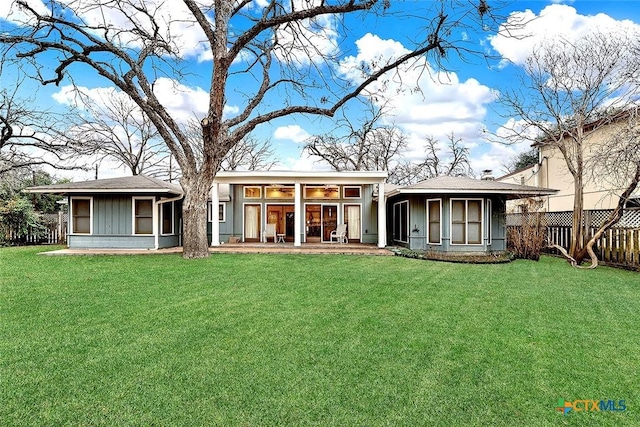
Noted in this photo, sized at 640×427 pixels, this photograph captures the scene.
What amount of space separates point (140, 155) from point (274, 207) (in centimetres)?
1449

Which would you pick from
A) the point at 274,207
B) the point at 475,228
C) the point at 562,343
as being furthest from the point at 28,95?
the point at 562,343

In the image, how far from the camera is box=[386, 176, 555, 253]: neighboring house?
12672 mm

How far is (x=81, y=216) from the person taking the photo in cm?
1383

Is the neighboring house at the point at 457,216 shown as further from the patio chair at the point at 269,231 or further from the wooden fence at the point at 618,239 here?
the patio chair at the point at 269,231

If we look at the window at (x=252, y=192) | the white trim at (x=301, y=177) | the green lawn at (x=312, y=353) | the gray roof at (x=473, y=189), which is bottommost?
the green lawn at (x=312, y=353)

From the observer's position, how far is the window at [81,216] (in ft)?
45.3

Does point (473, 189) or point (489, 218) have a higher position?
point (473, 189)

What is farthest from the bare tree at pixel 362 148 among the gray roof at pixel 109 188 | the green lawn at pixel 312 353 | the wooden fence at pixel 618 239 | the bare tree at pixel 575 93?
the green lawn at pixel 312 353

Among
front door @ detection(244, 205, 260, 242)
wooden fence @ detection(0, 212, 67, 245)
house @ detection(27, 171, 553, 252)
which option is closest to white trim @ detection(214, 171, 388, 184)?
house @ detection(27, 171, 553, 252)

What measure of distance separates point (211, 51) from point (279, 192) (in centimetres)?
730

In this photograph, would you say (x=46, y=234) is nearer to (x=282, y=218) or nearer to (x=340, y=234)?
(x=282, y=218)

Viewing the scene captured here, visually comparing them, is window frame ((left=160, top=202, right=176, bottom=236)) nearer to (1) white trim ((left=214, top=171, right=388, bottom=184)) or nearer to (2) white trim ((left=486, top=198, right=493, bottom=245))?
(1) white trim ((left=214, top=171, right=388, bottom=184))

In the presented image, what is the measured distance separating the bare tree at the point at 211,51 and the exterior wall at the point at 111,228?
3.94m

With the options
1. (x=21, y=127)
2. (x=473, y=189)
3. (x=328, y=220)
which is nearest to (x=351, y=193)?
(x=328, y=220)
